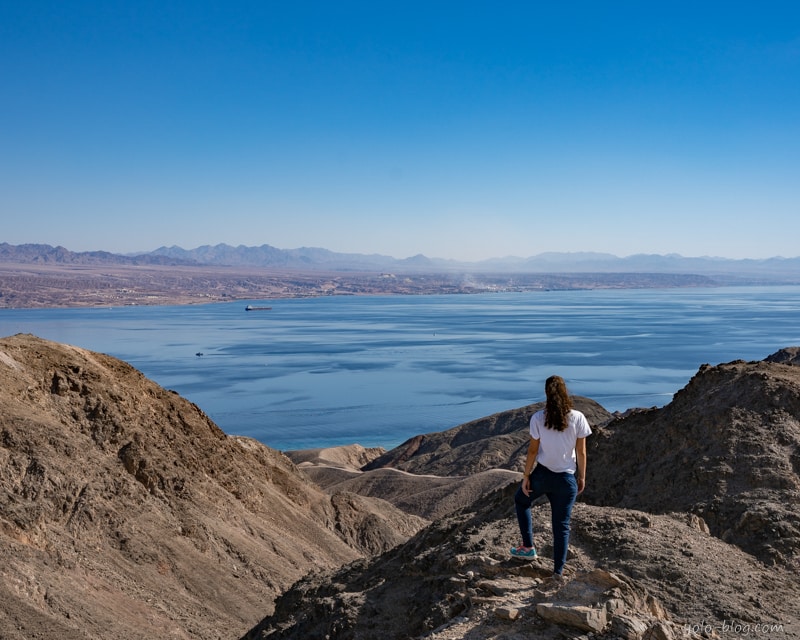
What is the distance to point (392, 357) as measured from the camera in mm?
98375

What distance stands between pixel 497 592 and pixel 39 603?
34.3 ft

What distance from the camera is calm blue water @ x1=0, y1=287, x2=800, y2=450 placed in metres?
64.2

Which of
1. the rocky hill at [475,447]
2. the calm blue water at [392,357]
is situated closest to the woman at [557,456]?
the rocky hill at [475,447]

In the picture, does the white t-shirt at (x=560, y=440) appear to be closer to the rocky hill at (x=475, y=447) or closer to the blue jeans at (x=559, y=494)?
the blue jeans at (x=559, y=494)

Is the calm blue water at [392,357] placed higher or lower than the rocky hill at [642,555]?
lower

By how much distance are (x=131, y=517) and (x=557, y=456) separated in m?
15.0

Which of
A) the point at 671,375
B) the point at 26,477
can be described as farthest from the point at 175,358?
the point at 26,477

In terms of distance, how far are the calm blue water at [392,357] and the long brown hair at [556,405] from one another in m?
45.7

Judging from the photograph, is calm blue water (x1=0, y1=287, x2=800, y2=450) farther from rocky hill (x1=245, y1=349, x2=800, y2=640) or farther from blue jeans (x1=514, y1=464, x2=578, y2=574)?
blue jeans (x1=514, y1=464, x2=578, y2=574)

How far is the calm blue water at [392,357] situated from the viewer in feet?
211

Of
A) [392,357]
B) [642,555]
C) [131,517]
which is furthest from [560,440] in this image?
[392,357]

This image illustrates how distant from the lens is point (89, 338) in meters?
115

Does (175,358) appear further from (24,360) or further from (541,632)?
(541,632)

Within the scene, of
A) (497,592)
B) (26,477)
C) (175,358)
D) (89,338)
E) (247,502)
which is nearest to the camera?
(497,592)
